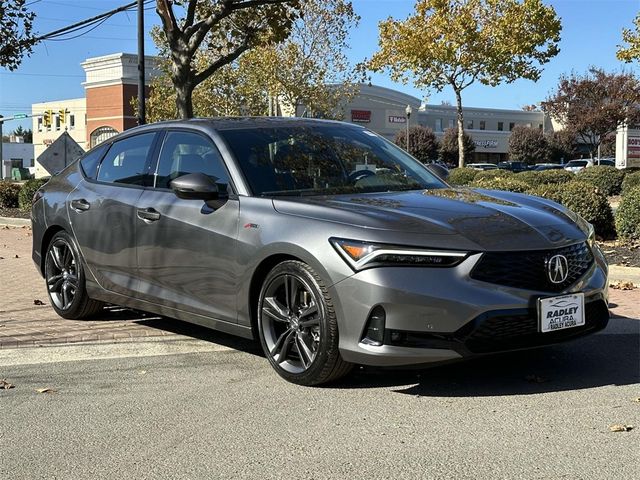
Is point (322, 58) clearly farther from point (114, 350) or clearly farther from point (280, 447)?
point (280, 447)

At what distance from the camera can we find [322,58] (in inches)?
1277

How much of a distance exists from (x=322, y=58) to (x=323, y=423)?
97.3 feet

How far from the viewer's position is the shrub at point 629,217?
10.1 meters

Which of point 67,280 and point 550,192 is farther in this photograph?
point 550,192

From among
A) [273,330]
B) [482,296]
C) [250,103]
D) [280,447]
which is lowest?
[280,447]

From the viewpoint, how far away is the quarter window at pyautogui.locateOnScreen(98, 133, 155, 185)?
609cm

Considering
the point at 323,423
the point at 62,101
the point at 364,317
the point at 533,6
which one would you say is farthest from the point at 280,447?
the point at 62,101

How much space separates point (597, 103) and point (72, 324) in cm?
5037

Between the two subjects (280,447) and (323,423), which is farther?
(323,423)

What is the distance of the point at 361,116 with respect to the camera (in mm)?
66562

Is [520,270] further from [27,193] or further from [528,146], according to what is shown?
[528,146]

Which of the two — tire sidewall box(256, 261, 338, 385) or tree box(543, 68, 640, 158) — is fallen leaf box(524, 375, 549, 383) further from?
tree box(543, 68, 640, 158)

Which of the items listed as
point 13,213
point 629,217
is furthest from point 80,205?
point 13,213

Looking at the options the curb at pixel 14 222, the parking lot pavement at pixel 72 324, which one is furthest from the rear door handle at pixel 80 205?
the curb at pixel 14 222
